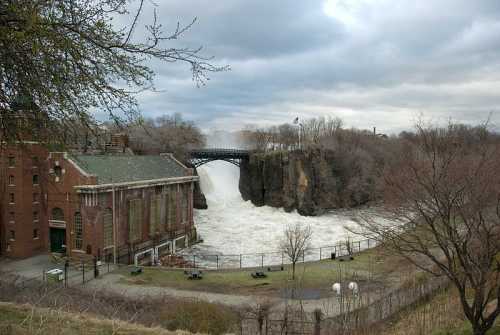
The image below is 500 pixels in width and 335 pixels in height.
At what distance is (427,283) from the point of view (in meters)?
19.2

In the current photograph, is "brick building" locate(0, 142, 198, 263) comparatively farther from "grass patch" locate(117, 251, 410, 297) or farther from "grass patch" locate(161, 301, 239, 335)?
"grass patch" locate(161, 301, 239, 335)

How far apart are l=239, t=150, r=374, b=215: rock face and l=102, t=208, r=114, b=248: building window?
29.8m

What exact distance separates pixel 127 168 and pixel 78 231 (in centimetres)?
618

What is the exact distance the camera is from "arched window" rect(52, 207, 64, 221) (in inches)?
1117

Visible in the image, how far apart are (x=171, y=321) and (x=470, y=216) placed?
29.2 feet

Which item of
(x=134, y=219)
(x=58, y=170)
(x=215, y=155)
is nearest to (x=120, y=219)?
(x=134, y=219)

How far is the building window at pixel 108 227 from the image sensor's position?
27008 millimetres

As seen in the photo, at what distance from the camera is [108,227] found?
27344mm

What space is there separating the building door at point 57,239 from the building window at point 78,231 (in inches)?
→ 65.4

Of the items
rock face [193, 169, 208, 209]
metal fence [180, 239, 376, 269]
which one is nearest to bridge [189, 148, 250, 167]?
rock face [193, 169, 208, 209]

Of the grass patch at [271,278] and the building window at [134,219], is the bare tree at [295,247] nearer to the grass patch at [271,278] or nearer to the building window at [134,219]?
the grass patch at [271,278]

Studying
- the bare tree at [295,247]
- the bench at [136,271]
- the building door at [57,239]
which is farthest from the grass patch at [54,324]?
the building door at [57,239]

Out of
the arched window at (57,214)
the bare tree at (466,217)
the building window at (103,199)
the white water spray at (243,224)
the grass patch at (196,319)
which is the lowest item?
the white water spray at (243,224)

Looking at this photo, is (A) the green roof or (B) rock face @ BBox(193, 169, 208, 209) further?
(B) rock face @ BBox(193, 169, 208, 209)
